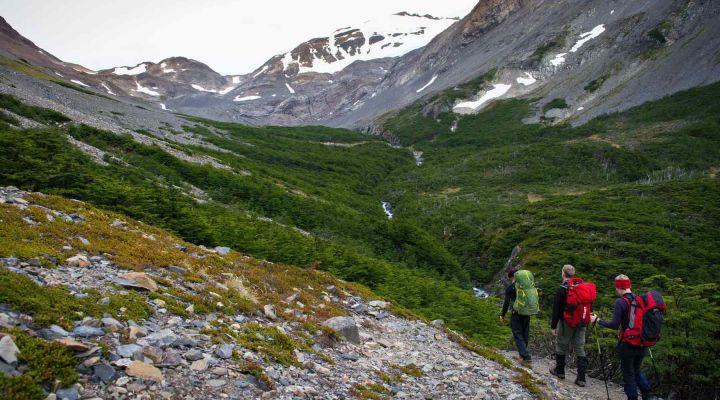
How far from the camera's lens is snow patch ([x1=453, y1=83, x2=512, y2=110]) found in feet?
355

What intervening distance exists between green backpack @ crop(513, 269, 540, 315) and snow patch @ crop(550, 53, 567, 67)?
108136 mm

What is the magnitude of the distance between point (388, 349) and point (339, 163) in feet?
184

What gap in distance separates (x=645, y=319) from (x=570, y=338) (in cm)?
227

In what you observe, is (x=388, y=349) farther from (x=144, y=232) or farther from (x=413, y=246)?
(x=413, y=246)

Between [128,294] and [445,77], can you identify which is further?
[445,77]

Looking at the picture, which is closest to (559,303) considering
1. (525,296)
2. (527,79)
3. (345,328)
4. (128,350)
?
(525,296)

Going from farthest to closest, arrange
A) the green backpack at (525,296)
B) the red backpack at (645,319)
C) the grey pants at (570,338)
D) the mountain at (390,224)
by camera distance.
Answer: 1. the green backpack at (525,296)
2. the grey pants at (570,338)
3. the red backpack at (645,319)
4. the mountain at (390,224)

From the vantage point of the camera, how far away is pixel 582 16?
111 meters

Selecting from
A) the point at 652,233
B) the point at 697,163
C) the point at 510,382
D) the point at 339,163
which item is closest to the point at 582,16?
the point at 697,163

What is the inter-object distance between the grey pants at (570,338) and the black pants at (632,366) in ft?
4.49

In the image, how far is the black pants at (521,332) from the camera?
11.6 meters

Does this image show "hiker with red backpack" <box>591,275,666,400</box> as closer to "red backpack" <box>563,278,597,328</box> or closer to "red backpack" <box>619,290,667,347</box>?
"red backpack" <box>619,290,667,347</box>

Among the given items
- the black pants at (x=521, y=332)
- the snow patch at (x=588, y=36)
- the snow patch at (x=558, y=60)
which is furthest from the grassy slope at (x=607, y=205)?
the snow patch at (x=588, y=36)

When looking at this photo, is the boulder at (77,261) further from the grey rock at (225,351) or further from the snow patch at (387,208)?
the snow patch at (387,208)
